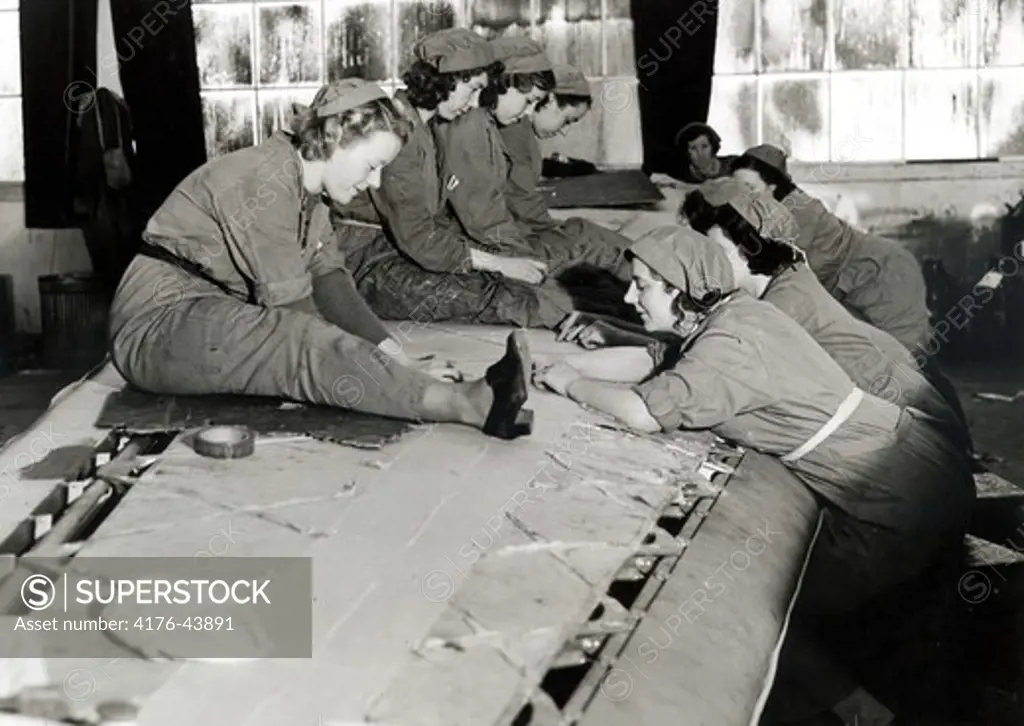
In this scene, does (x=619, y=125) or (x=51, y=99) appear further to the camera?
(x=619, y=125)

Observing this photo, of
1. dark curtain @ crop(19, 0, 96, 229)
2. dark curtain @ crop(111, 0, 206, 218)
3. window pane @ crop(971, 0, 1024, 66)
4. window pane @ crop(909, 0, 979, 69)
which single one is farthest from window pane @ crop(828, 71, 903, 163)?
dark curtain @ crop(19, 0, 96, 229)

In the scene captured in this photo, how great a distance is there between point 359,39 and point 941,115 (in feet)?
8.61

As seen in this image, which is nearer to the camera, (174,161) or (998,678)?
(998,678)

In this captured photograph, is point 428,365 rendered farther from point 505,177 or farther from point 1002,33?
point 1002,33

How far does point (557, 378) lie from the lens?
3369mm

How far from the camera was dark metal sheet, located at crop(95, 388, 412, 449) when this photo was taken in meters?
2.94

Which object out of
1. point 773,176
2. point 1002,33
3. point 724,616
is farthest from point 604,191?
point 724,616

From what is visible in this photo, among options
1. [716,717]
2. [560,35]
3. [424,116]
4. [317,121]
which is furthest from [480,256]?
[716,717]

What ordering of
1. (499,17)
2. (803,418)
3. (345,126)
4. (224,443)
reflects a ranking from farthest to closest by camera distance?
(499,17)
(803,418)
(345,126)
(224,443)

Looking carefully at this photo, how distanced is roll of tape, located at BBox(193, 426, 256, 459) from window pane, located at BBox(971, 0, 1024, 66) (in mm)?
3040

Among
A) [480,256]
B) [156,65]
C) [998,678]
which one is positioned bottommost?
[998,678]

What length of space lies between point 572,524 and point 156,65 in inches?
165

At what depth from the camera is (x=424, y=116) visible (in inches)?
174

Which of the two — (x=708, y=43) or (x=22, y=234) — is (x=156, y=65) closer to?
(x=22, y=234)
